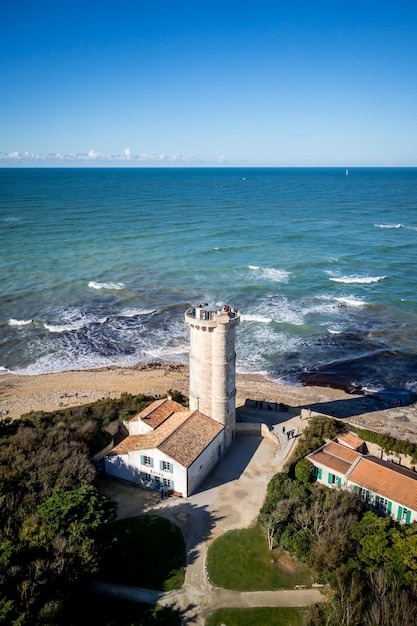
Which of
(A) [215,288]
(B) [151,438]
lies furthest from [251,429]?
(A) [215,288]

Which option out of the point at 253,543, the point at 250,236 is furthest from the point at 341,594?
the point at 250,236

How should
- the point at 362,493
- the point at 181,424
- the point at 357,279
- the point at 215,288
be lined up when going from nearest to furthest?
the point at 362,493 → the point at 181,424 → the point at 215,288 → the point at 357,279

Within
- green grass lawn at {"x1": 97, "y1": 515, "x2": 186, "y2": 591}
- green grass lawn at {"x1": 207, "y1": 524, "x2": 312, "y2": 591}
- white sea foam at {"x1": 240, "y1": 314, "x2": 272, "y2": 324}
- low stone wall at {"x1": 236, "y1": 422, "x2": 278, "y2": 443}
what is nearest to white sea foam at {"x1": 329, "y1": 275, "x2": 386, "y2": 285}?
white sea foam at {"x1": 240, "y1": 314, "x2": 272, "y2": 324}

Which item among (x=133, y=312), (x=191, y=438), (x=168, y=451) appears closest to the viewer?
(x=168, y=451)

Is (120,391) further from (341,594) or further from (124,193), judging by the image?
(124,193)

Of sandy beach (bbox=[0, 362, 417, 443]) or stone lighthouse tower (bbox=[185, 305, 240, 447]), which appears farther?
sandy beach (bbox=[0, 362, 417, 443])

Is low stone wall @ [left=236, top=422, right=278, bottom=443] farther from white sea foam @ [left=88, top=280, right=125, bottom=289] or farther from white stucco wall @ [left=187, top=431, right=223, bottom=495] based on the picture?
white sea foam @ [left=88, top=280, right=125, bottom=289]

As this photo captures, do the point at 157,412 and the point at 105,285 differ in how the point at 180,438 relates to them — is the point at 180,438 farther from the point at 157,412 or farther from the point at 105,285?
the point at 105,285
